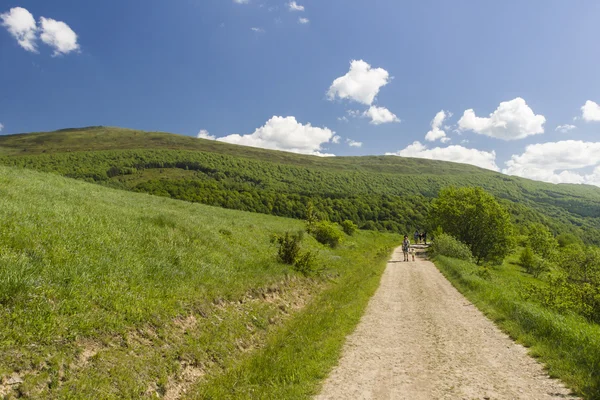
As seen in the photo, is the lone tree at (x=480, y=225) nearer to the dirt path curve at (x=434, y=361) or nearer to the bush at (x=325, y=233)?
the bush at (x=325, y=233)

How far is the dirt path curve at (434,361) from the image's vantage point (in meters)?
6.95

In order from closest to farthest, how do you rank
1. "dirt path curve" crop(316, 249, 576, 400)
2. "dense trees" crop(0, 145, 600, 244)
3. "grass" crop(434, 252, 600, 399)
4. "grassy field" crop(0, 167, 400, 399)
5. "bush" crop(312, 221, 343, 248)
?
"grassy field" crop(0, 167, 400, 399), "dirt path curve" crop(316, 249, 576, 400), "grass" crop(434, 252, 600, 399), "bush" crop(312, 221, 343, 248), "dense trees" crop(0, 145, 600, 244)

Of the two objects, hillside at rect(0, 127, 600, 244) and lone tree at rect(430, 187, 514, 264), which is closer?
lone tree at rect(430, 187, 514, 264)

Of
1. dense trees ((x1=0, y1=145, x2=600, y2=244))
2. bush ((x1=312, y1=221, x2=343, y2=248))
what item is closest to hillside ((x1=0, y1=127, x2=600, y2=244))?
dense trees ((x1=0, y1=145, x2=600, y2=244))

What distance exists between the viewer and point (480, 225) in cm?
5156

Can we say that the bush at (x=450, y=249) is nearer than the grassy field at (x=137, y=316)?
No

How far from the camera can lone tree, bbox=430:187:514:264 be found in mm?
50688

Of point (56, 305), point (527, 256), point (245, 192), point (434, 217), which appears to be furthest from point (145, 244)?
point (245, 192)

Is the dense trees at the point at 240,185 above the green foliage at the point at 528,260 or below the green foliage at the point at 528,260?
above

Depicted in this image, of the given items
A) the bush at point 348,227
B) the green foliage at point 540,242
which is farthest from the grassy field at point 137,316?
the green foliage at point 540,242

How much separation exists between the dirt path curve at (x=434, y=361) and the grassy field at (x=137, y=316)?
74 centimetres

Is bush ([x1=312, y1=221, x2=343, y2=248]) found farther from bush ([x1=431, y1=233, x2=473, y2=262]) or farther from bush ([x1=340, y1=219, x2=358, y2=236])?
bush ([x1=340, y1=219, x2=358, y2=236])

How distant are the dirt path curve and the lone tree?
42840mm

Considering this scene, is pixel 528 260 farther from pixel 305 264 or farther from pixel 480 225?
pixel 305 264
